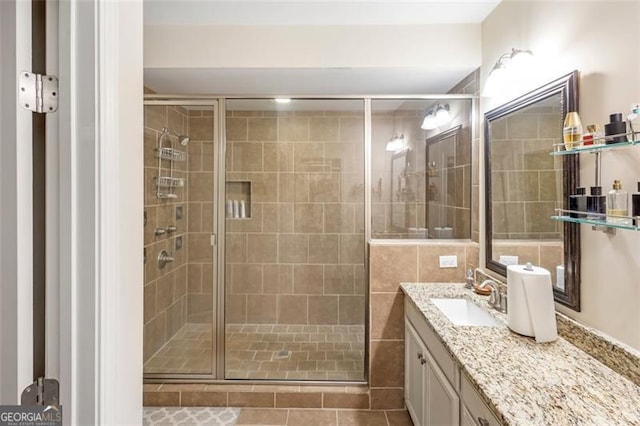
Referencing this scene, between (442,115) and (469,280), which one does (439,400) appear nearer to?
(469,280)

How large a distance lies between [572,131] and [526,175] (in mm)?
456

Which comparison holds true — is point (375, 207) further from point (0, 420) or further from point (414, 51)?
point (0, 420)

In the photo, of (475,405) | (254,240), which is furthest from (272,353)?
(475,405)

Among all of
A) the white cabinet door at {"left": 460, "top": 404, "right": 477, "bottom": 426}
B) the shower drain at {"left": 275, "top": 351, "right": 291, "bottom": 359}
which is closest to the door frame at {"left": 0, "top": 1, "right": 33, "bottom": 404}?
the white cabinet door at {"left": 460, "top": 404, "right": 477, "bottom": 426}

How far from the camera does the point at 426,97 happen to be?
2.50 metres

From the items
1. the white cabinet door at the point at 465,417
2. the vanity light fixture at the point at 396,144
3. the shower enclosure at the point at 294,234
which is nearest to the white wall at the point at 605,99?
the white cabinet door at the point at 465,417

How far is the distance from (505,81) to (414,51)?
0.73 meters

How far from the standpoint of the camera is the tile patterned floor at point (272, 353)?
8.46ft

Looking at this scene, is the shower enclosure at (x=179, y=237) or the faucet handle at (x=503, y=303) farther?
the shower enclosure at (x=179, y=237)

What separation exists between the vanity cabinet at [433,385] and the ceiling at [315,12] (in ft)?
6.19

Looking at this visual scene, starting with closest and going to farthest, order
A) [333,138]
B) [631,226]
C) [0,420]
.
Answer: [0,420] → [631,226] → [333,138]

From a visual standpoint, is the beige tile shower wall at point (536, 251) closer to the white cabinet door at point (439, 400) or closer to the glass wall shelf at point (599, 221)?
the glass wall shelf at point (599, 221)

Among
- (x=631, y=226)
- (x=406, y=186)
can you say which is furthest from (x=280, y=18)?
(x=631, y=226)

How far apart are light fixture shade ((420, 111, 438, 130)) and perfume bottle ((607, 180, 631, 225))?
5.16ft
